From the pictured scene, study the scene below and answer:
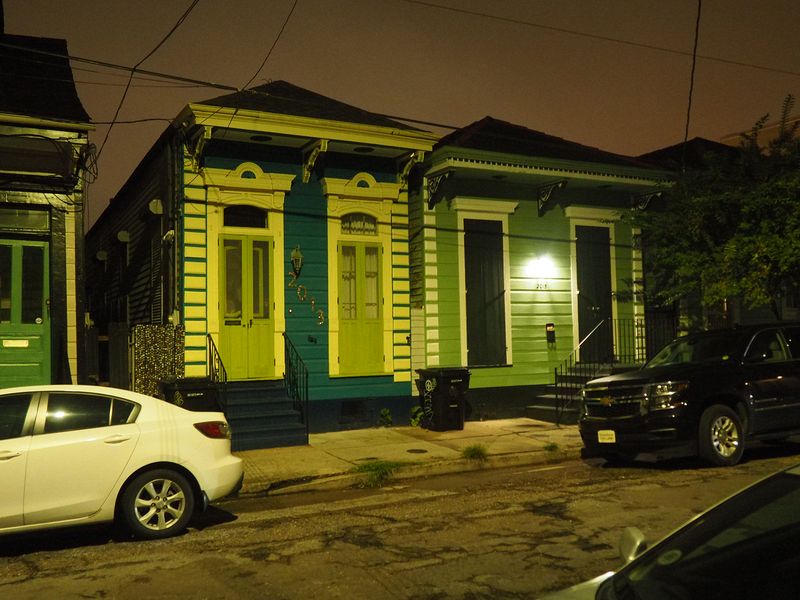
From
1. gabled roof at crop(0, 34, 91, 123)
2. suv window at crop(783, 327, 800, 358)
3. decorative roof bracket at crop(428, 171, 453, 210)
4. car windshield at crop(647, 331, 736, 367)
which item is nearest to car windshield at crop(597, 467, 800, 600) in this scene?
car windshield at crop(647, 331, 736, 367)

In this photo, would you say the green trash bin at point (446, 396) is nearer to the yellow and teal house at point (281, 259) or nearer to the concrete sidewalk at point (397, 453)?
the concrete sidewalk at point (397, 453)

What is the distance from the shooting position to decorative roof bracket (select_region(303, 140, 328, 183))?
519 inches

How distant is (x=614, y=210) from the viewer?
55.5 ft

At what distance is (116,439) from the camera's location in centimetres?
666

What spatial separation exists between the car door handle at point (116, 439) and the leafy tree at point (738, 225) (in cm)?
1065

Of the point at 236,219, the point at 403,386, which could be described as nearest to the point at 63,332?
the point at 236,219

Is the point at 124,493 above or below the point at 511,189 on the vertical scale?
below

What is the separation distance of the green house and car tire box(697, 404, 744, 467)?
19.5 ft

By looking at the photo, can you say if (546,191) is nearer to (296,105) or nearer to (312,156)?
(312,156)


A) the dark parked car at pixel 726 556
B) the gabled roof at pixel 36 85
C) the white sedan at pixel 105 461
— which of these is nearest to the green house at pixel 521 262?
the gabled roof at pixel 36 85

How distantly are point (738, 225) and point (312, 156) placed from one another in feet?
25.8

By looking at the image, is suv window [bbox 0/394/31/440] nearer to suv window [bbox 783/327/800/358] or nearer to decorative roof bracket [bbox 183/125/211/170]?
decorative roof bracket [bbox 183/125/211/170]

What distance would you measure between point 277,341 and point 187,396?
7.90 ft

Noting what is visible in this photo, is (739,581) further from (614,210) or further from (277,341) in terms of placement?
(614,210)
